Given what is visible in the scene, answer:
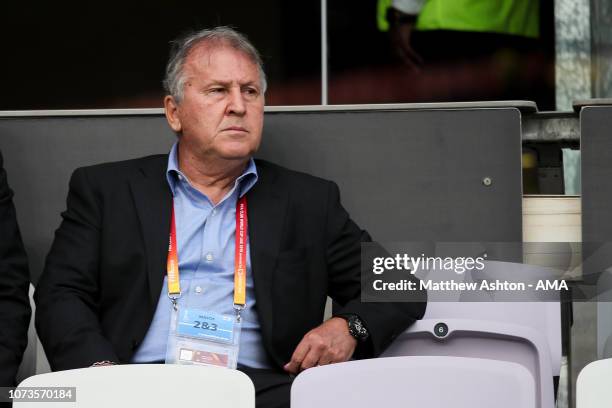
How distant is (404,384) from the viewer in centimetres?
216

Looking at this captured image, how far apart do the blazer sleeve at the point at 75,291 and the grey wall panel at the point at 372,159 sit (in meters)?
0.57

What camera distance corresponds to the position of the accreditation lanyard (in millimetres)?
3186

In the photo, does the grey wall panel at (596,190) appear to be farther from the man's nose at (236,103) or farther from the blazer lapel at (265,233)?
the man's nose at (236,103)

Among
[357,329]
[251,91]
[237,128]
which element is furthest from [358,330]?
[251,91]

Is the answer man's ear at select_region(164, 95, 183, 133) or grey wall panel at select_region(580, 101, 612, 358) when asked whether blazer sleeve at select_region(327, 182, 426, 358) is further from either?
grey wall panel at select_region(580, 101, 612, 358)

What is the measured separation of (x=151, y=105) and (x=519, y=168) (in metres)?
3.70

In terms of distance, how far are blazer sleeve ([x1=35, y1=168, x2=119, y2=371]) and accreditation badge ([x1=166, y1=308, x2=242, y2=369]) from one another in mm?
191

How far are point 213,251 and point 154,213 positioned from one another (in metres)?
0.21

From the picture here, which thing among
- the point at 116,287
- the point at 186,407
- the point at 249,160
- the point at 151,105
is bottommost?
the point at 186,407

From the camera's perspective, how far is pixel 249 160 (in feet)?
11.4

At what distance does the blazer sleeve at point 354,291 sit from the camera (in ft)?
10.2

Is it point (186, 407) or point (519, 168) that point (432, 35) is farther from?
point (186, 407)

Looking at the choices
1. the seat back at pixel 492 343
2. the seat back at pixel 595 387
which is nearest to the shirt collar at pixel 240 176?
the seat back at pixel 492 343

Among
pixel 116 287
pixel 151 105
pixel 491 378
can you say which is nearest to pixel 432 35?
pixel 151 105
